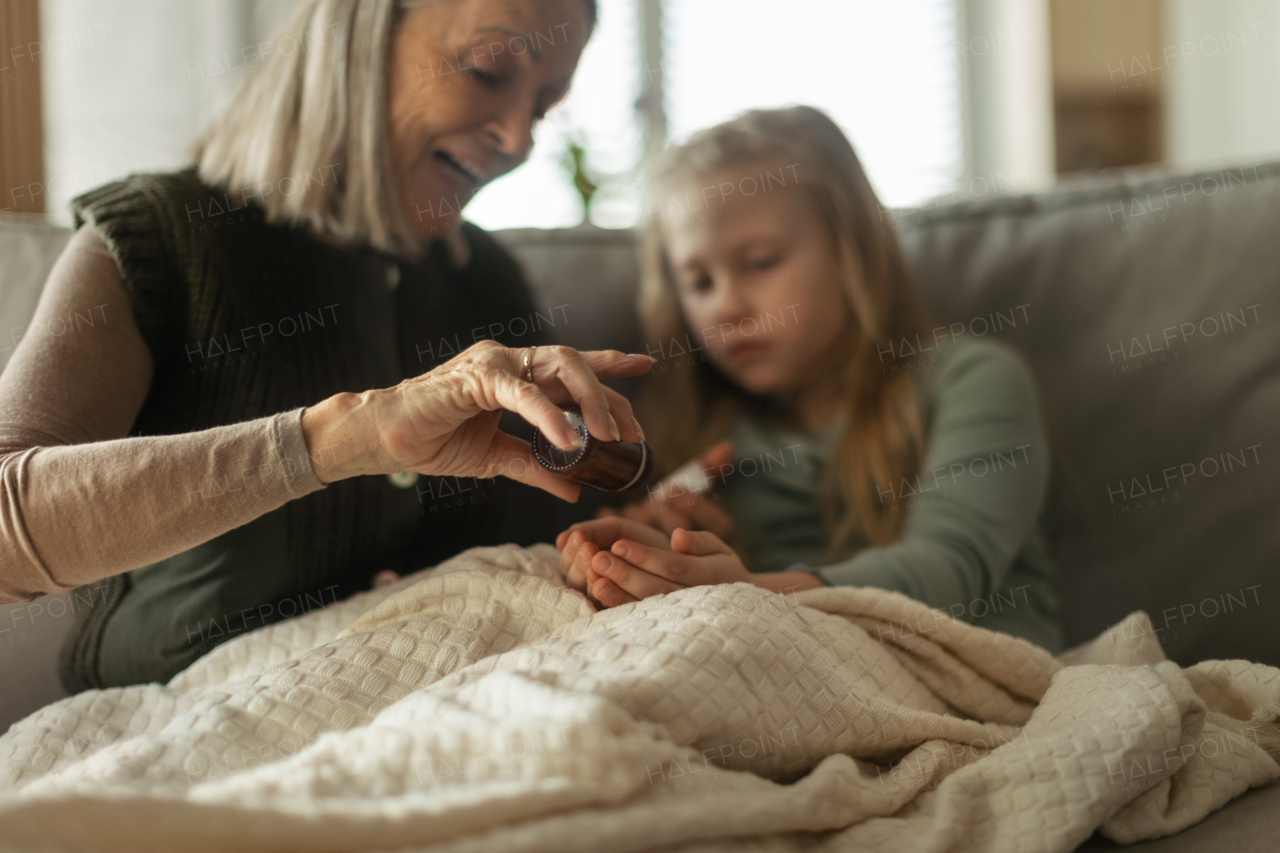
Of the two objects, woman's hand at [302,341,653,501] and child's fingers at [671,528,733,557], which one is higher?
woman's hand at [302,341,653,501]

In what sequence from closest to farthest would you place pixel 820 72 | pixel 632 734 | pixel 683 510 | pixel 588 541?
pixel 632 734, pixel 588 541, pixel 683 510, pixel 820 72

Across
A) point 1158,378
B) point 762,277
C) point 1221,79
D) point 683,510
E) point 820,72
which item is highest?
point 820,72

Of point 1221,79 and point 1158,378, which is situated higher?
point 1221,79

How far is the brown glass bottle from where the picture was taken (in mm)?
691

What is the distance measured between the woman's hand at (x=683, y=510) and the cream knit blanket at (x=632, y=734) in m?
0.19

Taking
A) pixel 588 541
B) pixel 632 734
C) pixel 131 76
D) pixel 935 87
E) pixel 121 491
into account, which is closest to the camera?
pixel 632 734

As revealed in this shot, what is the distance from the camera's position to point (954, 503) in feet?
3.24

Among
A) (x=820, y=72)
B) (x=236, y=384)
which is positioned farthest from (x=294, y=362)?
(x=820, y=72)

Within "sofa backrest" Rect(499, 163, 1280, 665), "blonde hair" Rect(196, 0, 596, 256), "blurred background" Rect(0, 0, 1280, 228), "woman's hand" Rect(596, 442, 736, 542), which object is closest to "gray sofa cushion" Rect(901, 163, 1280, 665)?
"sofa backrest" Rect(499, 163, 1280, 665)

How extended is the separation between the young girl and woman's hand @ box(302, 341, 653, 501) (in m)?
0.31

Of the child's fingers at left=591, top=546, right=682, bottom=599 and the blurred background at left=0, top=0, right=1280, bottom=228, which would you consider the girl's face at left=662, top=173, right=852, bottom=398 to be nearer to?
the child's fingers at left=591, top=546, right=682, bottom=599

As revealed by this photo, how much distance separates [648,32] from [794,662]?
7.70 ft

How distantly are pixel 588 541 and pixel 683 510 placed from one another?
0.85 ft

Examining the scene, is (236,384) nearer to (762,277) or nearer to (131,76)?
(762,277)
